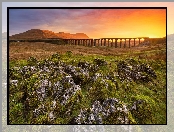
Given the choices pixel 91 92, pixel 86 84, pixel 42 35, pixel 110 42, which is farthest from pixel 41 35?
pixel 91 92

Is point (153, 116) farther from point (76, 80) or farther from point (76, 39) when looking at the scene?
point (76, 39)

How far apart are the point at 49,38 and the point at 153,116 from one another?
323cm

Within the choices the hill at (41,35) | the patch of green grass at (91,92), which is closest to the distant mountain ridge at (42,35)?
the hill at (41,35)

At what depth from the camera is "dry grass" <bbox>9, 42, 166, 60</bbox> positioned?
9.71 m

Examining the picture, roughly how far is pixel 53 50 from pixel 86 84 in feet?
3.94

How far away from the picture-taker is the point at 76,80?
9.84 meters

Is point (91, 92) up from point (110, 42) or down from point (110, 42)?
down

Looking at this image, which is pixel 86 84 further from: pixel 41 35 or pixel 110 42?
pixel 41 35

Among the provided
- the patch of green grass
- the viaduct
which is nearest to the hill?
the viaduct

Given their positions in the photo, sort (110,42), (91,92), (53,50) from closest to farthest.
Answer: (91,92), (53,50), (110,42)

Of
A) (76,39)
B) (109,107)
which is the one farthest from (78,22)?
(109,107)

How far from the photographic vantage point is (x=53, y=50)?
32.6 feet

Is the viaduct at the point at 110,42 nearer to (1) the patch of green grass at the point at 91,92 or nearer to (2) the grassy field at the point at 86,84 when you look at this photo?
(2) the grassy field at the point at 86,84

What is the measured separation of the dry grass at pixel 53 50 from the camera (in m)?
9.71
